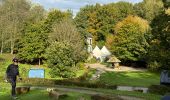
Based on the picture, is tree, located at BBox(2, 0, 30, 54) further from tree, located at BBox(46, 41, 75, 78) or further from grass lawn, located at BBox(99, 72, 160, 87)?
tree, located at BBox(46, 41, 75, 78)

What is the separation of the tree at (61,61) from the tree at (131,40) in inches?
1390

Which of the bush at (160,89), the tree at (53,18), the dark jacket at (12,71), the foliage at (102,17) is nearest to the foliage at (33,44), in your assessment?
the tree at (53,18)

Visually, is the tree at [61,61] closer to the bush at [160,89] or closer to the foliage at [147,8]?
the bush at [160,89]

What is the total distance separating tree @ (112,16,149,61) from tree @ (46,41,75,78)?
35.3m

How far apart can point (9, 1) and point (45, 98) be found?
297ft

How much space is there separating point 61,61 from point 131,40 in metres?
42.1

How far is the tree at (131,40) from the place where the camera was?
96.6 m

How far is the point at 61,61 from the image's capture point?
60.5 m

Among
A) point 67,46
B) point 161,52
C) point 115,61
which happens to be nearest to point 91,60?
point 115,61

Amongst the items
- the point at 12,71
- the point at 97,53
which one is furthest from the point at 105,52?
the point at 12,71

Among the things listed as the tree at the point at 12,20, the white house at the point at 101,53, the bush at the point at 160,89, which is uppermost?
the tree at the point at 12,20

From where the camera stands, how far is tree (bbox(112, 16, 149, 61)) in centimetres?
9656

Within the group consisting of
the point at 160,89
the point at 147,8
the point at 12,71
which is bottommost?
the point at 160,89

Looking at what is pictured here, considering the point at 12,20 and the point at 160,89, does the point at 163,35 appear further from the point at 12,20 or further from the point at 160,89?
the point at 12,20
